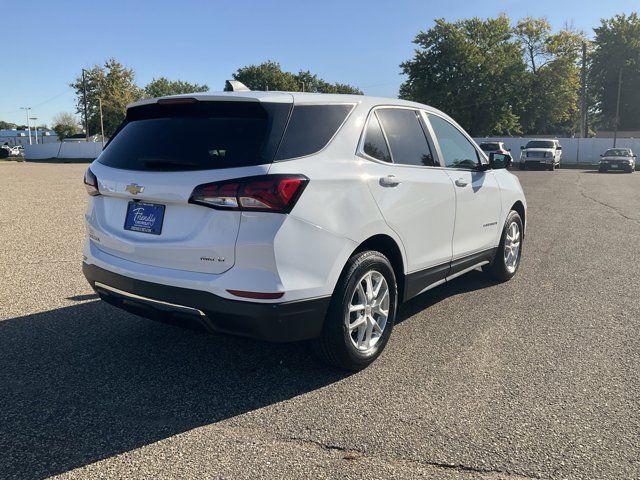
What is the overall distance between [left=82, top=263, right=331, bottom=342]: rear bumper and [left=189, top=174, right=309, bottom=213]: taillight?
0.53 m

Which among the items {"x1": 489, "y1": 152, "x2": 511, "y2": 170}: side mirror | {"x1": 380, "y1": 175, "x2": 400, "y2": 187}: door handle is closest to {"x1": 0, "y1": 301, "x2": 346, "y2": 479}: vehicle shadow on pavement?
{"x1": 380, "y1": 175, "x2": 400, "y2": 187}: door handle

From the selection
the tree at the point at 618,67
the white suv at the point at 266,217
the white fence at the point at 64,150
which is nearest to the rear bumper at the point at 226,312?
the white suv at the point at 266,217

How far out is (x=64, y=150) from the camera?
202ft

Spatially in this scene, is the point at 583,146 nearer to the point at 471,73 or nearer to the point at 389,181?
the point at 471,73

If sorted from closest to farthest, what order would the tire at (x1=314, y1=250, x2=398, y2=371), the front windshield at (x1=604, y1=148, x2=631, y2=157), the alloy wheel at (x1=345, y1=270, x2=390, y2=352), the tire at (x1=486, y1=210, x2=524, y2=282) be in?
the tire at (x1=314, y1=250, x2=398, y2=371) → the alloy wheel at (x1=345, y1=270, x2=390, y2=352) → the tire at (x1=486, y1=210, x2=524, y2=282) → the front windshield at (x1=604, y1=148, x2=631, y2=157)

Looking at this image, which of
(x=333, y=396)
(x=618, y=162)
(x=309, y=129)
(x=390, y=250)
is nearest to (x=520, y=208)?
(x=390, y=250)

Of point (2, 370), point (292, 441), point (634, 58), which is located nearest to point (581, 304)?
point (292, 441)

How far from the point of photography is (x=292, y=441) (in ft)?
9.35

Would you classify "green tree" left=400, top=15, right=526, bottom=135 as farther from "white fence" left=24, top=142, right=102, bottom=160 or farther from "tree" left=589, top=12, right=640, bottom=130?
"white fence" left=24, top=142, right=102, bottom=160

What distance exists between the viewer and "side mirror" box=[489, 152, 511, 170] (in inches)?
220

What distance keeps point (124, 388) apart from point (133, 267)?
78 cm

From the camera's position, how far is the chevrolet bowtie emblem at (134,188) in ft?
10.8

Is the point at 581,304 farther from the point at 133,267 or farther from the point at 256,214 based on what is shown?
the point at 133,267

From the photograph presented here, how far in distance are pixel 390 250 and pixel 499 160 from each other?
7.83 ft
